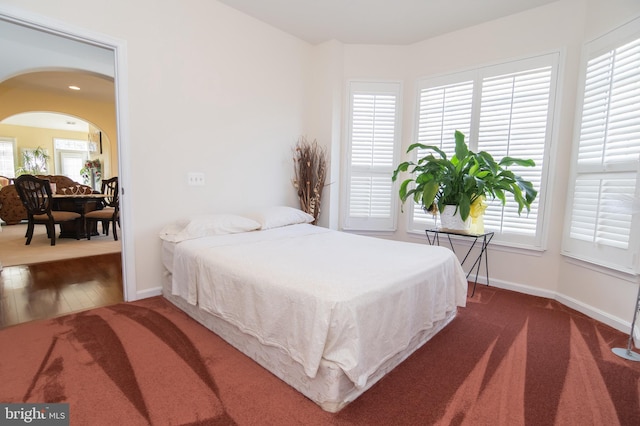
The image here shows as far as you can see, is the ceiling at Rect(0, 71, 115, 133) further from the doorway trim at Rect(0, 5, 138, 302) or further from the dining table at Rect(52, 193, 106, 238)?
the doorway trim at Rect(0, 5, 138, 302)

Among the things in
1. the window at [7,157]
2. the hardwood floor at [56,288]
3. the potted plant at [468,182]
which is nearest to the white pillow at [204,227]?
the hardwood floor at [56,288]

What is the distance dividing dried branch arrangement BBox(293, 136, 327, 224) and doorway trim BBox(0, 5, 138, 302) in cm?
179

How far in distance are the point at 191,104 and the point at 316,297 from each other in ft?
7.62

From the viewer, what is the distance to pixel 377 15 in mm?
3068

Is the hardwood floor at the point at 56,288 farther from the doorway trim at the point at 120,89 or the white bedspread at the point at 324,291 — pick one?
the white bedspread at the point at 324,291

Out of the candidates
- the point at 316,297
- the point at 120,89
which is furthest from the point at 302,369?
the point at 120,89

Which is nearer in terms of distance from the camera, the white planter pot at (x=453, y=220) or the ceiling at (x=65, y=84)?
the white planter pot at (x=453, y=220)

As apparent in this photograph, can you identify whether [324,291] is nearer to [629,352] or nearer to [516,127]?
[629,352]

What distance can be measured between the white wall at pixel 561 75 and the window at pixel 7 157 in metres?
12.0

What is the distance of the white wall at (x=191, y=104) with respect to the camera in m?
2.47

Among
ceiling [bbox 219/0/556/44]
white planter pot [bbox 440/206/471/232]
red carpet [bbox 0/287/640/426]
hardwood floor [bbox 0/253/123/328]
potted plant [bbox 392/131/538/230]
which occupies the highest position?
ceiling [bbox 219/0/556/44]

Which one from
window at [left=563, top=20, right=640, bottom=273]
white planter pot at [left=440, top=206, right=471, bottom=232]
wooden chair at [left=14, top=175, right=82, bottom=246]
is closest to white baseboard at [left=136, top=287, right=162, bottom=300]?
white planter pot at [left=440, top=206, right=471, bottom=232]

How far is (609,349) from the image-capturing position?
78.8 inches

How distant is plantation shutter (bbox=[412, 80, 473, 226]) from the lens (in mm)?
3307
